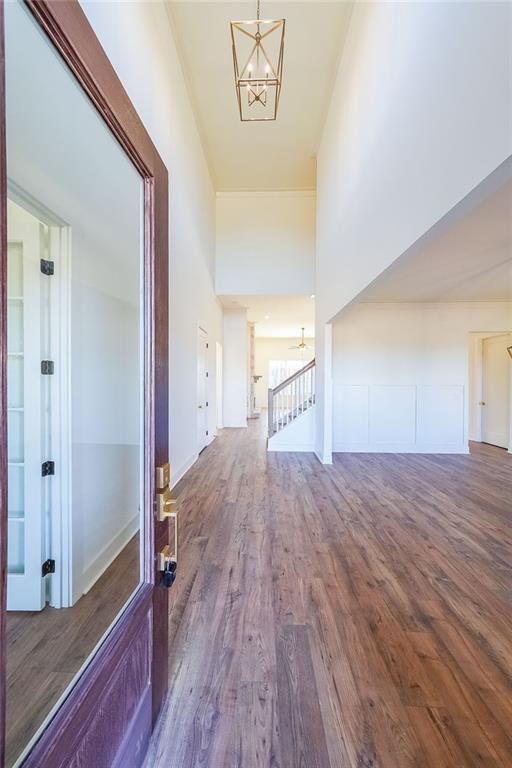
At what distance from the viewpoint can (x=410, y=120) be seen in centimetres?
228

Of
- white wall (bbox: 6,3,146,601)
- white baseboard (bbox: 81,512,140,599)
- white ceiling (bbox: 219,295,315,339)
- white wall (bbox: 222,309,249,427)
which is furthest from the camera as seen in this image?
white wall (bbox: 222,309,249,427)

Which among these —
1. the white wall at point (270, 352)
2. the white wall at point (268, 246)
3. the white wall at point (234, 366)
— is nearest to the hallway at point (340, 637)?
the white wall at point (268, 246)

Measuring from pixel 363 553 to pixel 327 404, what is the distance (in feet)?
9.49

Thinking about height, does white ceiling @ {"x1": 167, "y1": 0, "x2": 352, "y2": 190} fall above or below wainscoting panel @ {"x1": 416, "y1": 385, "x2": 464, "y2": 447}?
above

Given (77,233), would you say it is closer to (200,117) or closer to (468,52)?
(468,52)

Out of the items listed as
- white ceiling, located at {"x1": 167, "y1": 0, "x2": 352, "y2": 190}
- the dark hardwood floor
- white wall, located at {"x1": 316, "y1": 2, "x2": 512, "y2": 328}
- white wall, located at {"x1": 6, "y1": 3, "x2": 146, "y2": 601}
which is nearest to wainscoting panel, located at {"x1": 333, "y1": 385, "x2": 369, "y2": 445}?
white wall, located at {"x1": 316, "y1": 2, "x2": 512, "y2": 328}

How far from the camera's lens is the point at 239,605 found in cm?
195

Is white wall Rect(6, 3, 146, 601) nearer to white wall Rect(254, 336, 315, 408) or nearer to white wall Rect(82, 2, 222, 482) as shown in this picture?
white wall Rect(82, 2, 222, 482)

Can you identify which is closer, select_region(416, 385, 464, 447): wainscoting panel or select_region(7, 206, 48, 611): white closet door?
select_region(7, 206, 48, 611): white closet door

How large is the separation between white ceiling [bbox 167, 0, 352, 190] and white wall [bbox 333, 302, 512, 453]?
122 inches

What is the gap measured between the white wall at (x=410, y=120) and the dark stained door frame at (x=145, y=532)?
4.64 feet

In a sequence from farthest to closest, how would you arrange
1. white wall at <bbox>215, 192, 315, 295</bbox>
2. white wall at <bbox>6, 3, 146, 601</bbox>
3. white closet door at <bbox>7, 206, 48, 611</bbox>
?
white wall at <bbox>215, 192, 315, 295</bbox>, white closet door at <bbox>7, 206, 48, 611</bbox>, white wall at <bbox>6, 3, 146, 601</bbox>

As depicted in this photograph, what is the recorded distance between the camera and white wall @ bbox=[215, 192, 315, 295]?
7.25 metres

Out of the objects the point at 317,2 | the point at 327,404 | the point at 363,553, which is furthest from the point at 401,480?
the point at 317,2
